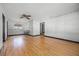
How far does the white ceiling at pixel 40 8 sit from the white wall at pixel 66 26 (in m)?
0.19

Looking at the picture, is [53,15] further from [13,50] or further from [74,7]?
[13,50]

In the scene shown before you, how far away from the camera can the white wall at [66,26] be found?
275 centimetres

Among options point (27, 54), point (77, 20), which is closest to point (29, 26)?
point (27, 54)

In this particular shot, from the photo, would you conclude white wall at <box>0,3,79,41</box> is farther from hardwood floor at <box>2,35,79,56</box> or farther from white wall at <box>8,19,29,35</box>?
hardwood floor at <box>2,35,79,56</box>

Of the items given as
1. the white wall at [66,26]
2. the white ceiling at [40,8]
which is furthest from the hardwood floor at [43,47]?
the white ceiling at [40,8]

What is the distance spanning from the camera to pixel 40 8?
276cm

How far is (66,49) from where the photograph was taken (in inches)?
115

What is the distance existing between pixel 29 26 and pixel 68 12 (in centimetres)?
136

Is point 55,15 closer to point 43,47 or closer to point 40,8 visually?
point 40,8

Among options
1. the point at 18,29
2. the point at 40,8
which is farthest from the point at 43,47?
the point at 40,8

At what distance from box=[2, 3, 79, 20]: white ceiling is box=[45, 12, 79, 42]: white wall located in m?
0.19

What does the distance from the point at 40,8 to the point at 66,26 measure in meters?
0.96

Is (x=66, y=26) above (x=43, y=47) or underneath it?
above

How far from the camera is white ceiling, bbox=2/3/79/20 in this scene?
8.66 ft
